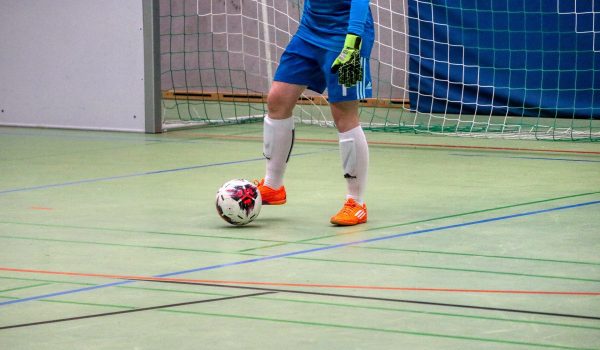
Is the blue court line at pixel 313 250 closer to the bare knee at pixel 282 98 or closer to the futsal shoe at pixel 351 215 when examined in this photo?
the futsal shoe at pixel 351 215

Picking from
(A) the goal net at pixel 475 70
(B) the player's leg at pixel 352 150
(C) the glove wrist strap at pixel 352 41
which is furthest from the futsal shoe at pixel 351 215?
(A) the goal net at pixel 475 70

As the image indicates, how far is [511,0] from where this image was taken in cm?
1245

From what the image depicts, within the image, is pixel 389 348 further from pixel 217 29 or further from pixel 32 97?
pixel 217 29

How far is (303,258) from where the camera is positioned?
4863 millimetres

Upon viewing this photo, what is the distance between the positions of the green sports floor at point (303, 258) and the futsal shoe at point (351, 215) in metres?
0.05

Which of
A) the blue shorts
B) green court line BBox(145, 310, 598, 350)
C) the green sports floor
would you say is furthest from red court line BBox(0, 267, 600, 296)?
the blue shorts

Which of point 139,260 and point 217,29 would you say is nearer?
point 139,260

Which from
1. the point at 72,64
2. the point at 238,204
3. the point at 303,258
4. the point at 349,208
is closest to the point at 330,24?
A: the point at 349,208

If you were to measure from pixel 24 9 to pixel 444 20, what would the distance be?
4.34 m

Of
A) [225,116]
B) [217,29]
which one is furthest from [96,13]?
[217,29]

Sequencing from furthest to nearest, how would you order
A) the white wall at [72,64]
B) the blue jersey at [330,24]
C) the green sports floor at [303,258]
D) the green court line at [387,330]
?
the white wall at [72,64]
the blue jersey at [330,24]
the green sports floor at [303,258]
the green court line at [387,330]

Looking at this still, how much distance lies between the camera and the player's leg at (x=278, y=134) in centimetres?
605

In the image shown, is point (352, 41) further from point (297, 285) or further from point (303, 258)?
point (297, 285)

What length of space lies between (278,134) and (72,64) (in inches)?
227
